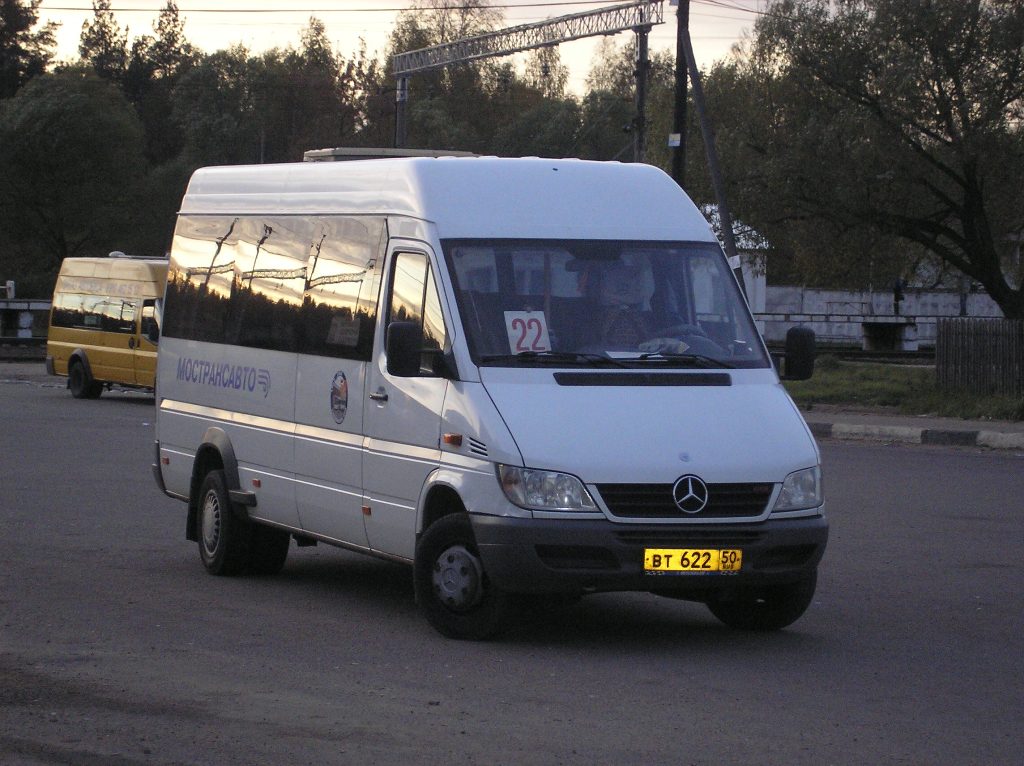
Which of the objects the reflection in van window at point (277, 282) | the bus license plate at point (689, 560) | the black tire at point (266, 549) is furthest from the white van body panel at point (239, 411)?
the bus license plate at point (689, 560)

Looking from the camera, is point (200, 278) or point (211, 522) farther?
point (200, 278)

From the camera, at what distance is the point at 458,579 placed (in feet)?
28.5

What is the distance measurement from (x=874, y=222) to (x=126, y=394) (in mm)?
14409

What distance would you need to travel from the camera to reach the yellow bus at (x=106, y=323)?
97.7 ft

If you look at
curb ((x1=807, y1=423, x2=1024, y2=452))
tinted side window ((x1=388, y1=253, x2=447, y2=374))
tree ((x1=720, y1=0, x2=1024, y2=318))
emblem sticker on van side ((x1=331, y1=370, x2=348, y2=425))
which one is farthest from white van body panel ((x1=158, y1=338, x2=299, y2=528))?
A: tree ((x1=720, y1=0, x2=1024, y2=318))

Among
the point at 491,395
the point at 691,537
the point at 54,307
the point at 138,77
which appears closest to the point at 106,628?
the point at 491,395

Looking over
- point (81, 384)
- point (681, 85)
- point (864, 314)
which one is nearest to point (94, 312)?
point (81, 384)

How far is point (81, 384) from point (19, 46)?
64270 mm

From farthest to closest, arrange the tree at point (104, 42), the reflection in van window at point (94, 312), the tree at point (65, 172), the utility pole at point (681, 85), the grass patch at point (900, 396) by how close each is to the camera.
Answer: the tree at point (104, 42) < the tree at point (65, 172) < the utility pole at point (681, 85) < the reflection in van window at point (94, 312) < the grass patch at point (900, 396)

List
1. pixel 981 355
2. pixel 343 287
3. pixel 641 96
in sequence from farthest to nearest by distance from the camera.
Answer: pixel 641 96
pixel 981 355
pixel 343 287

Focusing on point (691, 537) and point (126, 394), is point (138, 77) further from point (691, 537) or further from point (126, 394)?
point (691, 537)

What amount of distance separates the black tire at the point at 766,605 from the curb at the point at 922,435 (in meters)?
14.4

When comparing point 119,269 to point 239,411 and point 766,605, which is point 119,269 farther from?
point 766,605

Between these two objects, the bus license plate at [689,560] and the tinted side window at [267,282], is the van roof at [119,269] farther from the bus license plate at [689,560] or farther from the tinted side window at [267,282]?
the bus license plate at [689,560]
